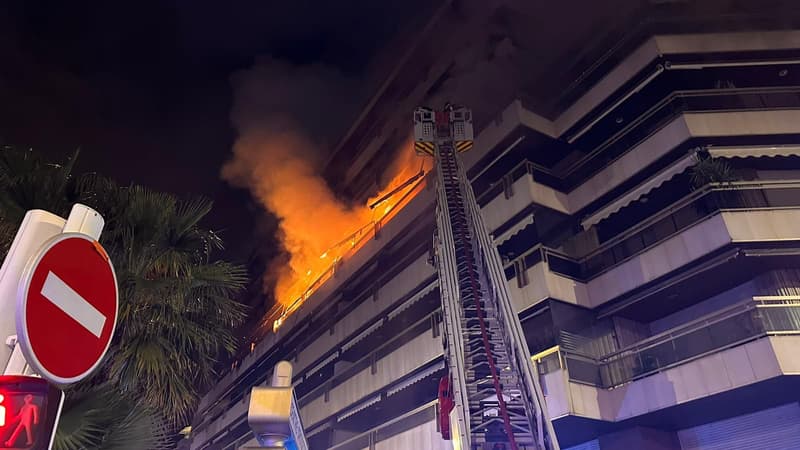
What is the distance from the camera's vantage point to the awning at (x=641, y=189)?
17.1m

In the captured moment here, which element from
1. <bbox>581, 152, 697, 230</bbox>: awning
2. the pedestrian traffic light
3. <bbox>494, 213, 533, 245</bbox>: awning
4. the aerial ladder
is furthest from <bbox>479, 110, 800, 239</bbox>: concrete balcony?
the pedestrian traffic light

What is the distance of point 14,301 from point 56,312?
14 centimetres

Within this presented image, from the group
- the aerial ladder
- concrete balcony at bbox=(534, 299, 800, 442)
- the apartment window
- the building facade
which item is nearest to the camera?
the aerial ladder

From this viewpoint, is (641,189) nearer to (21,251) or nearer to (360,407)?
(360,407)

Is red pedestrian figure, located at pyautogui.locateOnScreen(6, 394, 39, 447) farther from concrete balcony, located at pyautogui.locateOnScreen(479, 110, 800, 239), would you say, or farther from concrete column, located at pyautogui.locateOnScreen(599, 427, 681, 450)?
concrete balcony, located at pyautogui.locateOnScreen(479, 110, 800, 239)

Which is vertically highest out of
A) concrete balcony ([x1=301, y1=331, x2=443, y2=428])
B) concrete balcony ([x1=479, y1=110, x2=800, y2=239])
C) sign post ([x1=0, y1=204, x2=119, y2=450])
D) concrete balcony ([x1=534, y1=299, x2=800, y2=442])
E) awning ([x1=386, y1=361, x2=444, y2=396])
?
concrete balcony ([x1=479, y1=110, x2=800, y2=239])

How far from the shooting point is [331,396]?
91.0ft

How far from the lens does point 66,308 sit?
1.84 m

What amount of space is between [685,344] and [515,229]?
7.74 meters

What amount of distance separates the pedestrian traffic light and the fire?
31.5m

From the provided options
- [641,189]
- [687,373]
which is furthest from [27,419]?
[641,189]

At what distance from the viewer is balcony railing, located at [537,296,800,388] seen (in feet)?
42.4

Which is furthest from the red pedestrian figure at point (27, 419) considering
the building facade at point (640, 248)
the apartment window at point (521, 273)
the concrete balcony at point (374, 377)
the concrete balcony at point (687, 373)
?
the concrete balcony at point (374, 377)

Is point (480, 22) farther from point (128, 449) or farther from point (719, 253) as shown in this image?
point (128, 449)
